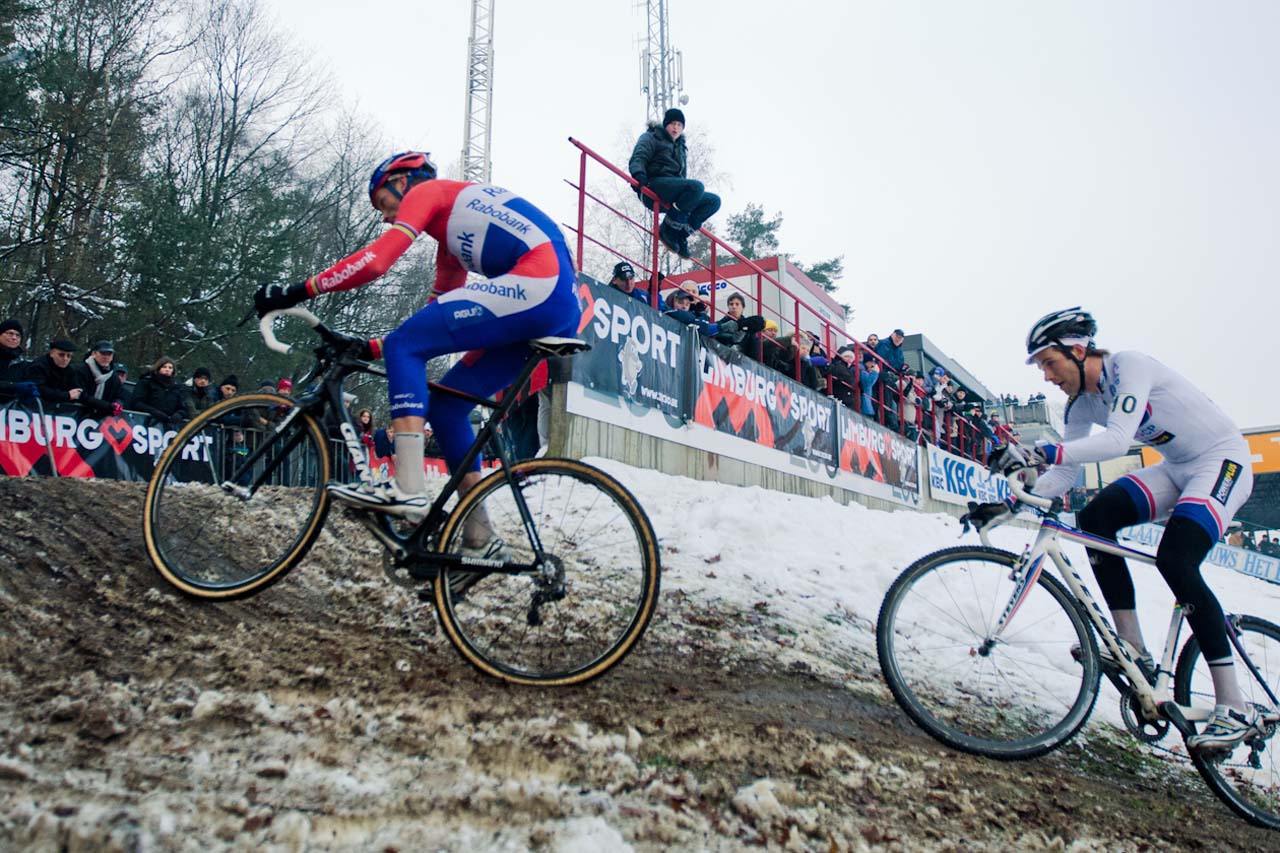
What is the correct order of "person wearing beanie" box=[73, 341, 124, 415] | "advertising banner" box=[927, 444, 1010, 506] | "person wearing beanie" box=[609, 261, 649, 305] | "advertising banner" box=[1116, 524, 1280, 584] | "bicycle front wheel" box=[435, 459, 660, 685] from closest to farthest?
"bicycle front wheel" box=[435, 459, 660, 685] → "person wearing beanie" box=[73, 341, 124, 415] → "person wearing beanie" box=[609, 261, 649, 305] → "advertising banner" box=[927, 444, 1010, 506] → "advertising banner" box=[1116, 524, 1280, 584]

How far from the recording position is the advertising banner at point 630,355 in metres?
8.13

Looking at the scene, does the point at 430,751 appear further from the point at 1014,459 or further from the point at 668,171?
the point at 668,171

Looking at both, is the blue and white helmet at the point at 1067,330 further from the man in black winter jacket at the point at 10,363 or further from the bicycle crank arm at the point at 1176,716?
the man in black winter jacket at the point at 10,363

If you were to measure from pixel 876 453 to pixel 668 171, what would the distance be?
294 inches

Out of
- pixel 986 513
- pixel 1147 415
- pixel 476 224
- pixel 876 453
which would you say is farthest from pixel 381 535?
pixel 876 453

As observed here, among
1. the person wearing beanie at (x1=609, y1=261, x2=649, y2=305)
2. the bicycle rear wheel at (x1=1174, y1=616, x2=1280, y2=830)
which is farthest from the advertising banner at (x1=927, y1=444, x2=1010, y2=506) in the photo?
the bicycle rear wheel at (x1=1174, y1=616, x2=1280, y2=830)

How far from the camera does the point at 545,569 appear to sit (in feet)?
10.2

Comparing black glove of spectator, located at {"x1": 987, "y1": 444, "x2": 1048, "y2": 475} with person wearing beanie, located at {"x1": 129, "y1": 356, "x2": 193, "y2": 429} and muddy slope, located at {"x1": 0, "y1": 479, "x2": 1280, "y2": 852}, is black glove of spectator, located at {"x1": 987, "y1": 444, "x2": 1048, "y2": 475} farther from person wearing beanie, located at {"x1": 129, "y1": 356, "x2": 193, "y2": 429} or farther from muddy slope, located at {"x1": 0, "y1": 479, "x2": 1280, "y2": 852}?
person wearing beanie, located at {"x1": 129, "y1": 356, "x2": 193, "y2": 429}

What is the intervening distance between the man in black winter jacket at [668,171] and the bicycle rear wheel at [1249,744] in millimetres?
7498

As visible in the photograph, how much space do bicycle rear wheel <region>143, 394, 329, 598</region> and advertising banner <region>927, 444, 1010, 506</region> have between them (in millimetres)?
15847

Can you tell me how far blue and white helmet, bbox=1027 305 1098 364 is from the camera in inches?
148

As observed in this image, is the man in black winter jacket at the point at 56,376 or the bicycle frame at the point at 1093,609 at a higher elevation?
the man in black winter jacket at the point at 56,376

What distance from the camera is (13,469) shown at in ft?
25.5

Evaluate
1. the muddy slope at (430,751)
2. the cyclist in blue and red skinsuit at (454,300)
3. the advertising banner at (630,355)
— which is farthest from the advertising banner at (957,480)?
the cyclist in blue and red skinsuit at (454,300)
